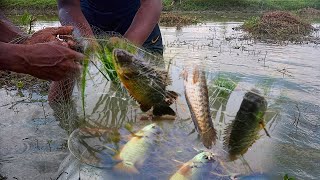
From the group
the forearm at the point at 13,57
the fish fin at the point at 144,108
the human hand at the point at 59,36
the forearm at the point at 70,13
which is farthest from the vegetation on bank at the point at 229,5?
the fish fin at the point at 144,108

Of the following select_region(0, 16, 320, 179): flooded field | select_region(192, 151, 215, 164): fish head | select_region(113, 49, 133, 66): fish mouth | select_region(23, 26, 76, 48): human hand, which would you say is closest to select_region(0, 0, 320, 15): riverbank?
select_region(23, 26, 76, 48): human hand

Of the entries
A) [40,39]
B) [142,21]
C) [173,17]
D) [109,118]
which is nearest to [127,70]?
[109,118]

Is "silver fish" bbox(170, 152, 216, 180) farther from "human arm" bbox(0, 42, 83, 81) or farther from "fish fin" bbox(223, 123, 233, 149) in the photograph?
"human arm" bbox(0, 42, 83, 81)

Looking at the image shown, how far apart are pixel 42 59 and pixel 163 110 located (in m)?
0.82

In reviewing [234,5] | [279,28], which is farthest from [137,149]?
[234,5]

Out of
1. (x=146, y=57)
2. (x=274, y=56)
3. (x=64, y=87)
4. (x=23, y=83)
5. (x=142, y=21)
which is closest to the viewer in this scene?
(x=146, y=57)

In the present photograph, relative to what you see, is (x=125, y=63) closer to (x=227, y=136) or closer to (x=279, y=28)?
(x=227, y=136)

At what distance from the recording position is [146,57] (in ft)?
7.73

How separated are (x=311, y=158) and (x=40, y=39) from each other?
1911 mm

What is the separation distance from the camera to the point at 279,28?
14875 millimetres

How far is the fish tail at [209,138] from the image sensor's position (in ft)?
6.82

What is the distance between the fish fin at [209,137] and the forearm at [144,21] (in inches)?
61.9

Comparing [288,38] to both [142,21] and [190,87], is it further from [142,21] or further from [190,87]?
[190,87]

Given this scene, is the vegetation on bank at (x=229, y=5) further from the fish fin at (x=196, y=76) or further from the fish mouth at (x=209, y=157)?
the fish mouth at (x=209, y=157)
